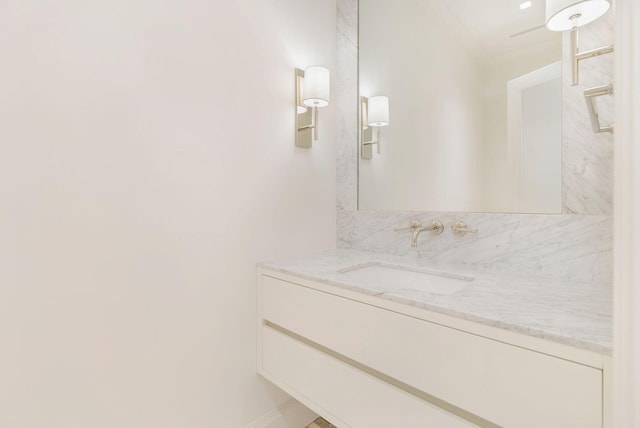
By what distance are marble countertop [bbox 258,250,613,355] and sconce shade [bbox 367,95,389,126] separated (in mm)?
845

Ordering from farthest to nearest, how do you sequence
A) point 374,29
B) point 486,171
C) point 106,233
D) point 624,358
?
Result: point 374,29 → point 486,171 → point 106,233 → point 624,358

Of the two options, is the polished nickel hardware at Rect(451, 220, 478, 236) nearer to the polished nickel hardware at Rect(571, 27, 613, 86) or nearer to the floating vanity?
the floating vanity

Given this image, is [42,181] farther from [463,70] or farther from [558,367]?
[463,70]

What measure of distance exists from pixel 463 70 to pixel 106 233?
1.59m

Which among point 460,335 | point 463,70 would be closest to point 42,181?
point 460,335

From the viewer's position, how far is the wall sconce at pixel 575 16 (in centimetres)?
97

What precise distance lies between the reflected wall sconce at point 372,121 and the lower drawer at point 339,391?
3.63ft

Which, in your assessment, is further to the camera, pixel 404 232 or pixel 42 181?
pixel 404 232

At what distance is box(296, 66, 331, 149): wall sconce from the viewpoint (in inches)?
58.6

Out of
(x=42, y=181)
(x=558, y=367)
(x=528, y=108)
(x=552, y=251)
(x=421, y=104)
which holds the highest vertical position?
(x=421, y=104)

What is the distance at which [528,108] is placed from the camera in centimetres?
123

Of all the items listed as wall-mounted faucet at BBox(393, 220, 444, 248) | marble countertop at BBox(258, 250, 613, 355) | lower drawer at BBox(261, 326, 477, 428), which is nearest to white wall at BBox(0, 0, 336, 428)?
lower drawer at BBox(261, 326, 477, 428)

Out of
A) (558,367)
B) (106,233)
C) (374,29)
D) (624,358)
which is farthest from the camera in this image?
(374,29)

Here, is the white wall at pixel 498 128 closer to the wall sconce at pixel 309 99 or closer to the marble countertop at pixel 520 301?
the marble countertop at pixel 520 301
